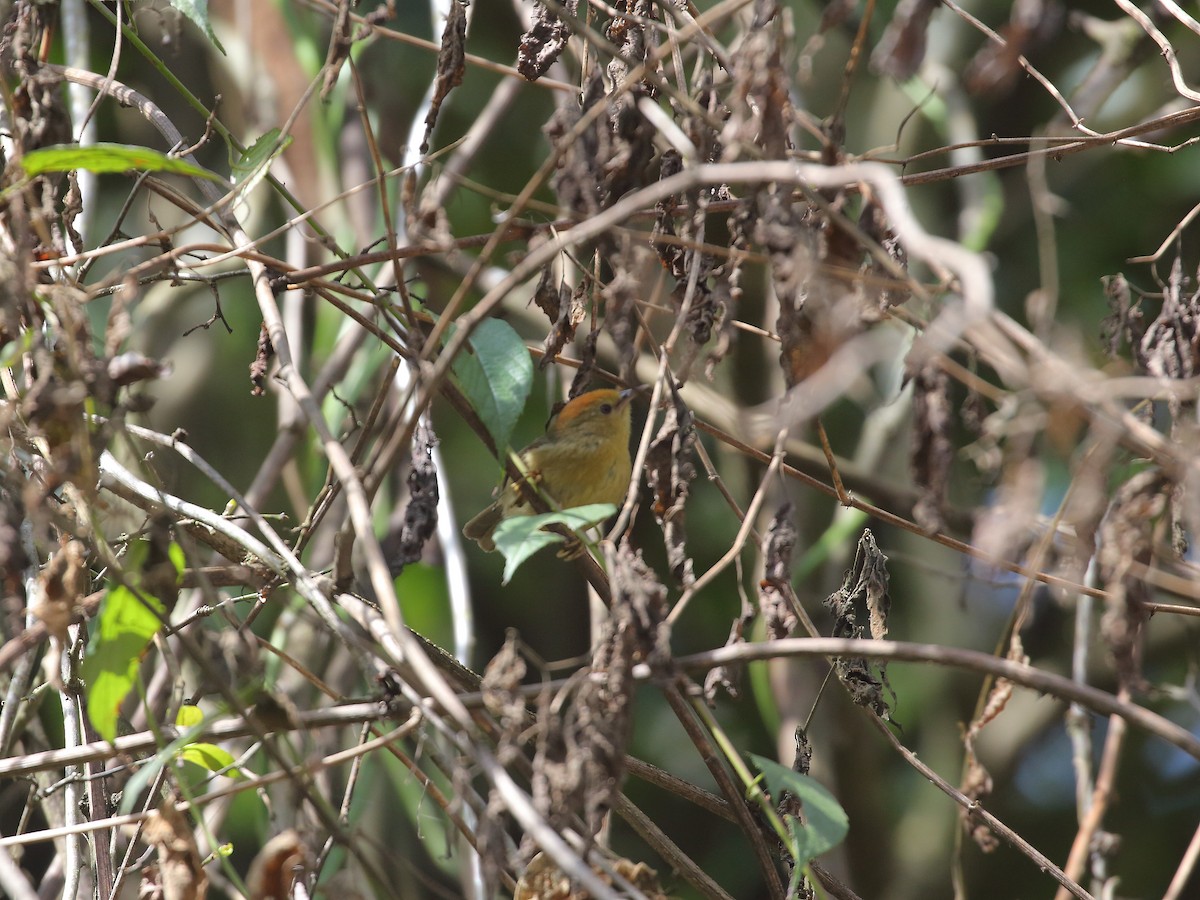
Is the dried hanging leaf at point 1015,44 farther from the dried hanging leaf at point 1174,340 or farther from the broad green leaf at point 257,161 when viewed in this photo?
the broad green leaf at point 257,161

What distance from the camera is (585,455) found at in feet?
14.6

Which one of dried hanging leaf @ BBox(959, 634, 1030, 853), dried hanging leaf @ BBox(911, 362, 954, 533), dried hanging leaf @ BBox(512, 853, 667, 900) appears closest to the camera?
dried hanging leaf @ BBox(911, 362, 954, 533)

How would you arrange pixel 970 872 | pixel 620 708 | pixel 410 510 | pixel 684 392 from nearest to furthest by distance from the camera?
pixel 620 708, pixel 410 510, pixel 684 392, pixel 970 872

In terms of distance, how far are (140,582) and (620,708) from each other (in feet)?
2.30

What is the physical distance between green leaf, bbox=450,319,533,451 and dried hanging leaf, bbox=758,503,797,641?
0.54 metres

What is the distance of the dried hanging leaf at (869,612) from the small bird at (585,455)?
210 centimetres

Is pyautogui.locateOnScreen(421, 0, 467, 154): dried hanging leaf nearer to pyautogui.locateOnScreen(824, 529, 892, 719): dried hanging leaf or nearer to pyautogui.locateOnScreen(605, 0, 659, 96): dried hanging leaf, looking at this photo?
pyautogui.locateOnScreen(605, 0, 659, 96): dried hanging leaf

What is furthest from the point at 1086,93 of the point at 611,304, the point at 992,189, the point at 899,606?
the point at 899,606

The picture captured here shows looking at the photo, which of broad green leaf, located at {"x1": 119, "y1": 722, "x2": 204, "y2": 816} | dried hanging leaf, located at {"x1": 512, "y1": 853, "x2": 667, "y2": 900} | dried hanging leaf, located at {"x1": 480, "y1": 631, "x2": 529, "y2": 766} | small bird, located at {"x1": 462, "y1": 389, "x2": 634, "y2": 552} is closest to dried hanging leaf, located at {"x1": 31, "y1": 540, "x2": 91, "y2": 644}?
broad green leaf, located at {"x1": 119, "y1": 722, "x2": 204, "y2": 816}

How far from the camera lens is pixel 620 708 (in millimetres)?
1486

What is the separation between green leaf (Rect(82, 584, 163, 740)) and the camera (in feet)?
5.86

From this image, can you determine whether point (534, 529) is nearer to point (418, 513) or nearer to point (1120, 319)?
point (418, 513)

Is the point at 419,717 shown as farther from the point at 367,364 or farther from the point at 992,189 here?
the point at 992,189

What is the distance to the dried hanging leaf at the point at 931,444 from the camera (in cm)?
140
